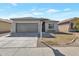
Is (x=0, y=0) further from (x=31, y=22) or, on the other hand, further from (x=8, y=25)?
(x=8, y=25)

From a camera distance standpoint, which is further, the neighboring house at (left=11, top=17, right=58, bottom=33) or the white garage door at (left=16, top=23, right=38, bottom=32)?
the white garage door at (left=16, top=23, right=38, bottom=32)

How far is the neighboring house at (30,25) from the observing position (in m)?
26.5

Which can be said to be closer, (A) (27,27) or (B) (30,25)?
(B) (30,25)

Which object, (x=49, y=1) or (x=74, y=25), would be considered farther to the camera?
(x=74, y=25)

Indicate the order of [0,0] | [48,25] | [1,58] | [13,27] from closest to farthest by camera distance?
[1,58]
[0,0]
[13,27]
[48,25]

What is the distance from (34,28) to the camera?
27859 millimetres

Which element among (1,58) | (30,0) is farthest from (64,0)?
(1,58)

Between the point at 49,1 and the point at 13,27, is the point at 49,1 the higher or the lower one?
the higher one

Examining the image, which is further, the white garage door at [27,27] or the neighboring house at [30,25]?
the white garage door at [27,27]

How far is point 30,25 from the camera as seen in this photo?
28.0 m

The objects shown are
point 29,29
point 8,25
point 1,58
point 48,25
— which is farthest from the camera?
point 8,25

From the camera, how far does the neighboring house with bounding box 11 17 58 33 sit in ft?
86.8

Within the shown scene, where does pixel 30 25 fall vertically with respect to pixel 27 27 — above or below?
above

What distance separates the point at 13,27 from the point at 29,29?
3183 mm
